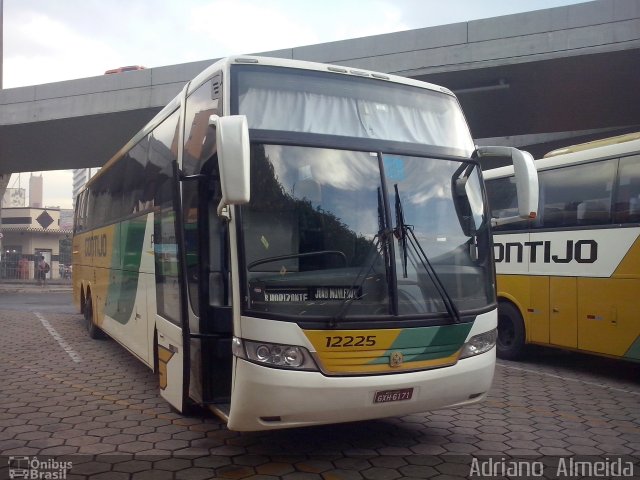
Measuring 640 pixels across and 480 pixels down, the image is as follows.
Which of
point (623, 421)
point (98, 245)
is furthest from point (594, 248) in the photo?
point (98, 245)

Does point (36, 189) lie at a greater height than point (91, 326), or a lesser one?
greater

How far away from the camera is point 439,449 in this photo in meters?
5.58

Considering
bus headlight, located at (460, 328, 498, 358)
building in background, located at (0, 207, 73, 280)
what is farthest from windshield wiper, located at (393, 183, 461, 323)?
building in background, located at (0, 207, 73, 280)

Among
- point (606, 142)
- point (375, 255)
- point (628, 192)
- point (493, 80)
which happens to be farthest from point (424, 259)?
point (493, 80)

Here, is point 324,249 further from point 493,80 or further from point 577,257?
point 493,80

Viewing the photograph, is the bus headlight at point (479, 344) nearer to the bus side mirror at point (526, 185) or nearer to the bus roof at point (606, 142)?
the bus side mirror at point (526, 185)

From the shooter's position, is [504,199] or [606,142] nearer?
[606,142]

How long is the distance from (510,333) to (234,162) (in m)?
7.32

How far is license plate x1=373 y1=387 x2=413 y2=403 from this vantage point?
488 centimetres

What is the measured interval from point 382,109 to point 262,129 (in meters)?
1.16

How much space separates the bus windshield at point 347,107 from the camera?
17.1 ft

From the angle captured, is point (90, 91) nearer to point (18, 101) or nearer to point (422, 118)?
point (18, 101)

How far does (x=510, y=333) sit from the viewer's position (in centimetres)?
1045

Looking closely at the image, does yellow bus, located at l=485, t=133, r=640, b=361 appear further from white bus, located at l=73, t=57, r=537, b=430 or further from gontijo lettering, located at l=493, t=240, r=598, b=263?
white bus, located at l=73, t=57, r=537, b=430
